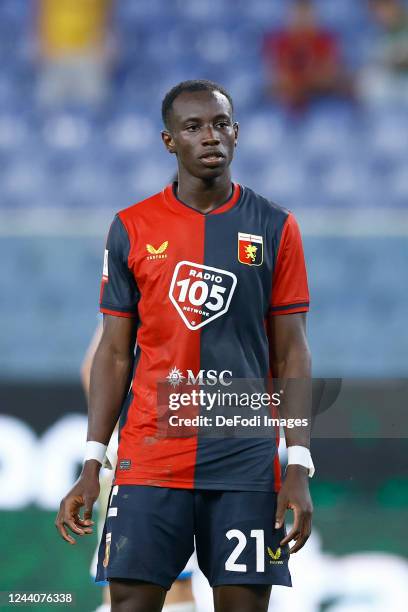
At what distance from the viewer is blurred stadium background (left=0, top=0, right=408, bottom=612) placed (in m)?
5.21

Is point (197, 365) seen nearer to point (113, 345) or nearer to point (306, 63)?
point (113, 345)

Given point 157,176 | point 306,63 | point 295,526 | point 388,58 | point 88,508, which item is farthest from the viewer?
point 388,58

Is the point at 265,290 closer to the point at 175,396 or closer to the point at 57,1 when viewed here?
the point at 175,396

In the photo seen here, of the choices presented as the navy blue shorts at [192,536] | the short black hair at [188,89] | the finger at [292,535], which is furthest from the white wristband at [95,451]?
the short black hair at [188,89]

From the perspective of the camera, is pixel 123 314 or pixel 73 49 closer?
pixel 123 314

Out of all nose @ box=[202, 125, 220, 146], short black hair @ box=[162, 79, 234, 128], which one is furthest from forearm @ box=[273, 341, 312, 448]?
short black hair @ box=[162, 79, 234, 128]

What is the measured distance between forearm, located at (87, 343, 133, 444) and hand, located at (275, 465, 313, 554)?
0.48 m

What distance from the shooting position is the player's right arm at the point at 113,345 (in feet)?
9.41

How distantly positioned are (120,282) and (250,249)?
1.17ft

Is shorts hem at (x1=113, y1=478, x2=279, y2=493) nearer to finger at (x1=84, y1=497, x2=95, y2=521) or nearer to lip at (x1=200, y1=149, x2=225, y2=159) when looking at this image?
finger at (x1=84, y1=497, x2=95, y2=521)

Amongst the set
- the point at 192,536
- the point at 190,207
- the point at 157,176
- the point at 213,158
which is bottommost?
the point at 192,536

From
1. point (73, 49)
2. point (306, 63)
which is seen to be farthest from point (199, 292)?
point (73, 49)

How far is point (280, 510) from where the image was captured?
2.71m

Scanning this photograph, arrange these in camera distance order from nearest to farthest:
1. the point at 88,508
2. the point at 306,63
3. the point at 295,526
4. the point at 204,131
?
the point at 295,526 < the point at 88,508 < the point at 204,131 < the point at 306,63
